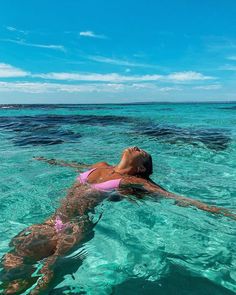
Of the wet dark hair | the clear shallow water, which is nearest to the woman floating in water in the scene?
the wet dark hair

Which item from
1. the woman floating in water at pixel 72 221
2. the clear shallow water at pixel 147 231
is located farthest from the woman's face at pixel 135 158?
the clear shallow water at pixel 147 231

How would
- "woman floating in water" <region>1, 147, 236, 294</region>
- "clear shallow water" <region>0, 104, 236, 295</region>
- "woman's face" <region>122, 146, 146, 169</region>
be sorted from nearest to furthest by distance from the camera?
"woman floating in water" <region>1, 147, 236, 294</region> → "clear shallow water" <region>0, 104, 236, 295</region> → "woman's face" <region>122, 146, 146, 169</region>

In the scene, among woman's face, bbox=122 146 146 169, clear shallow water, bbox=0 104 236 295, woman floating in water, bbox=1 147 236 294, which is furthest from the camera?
woman's face, bbox=122 146 146 169

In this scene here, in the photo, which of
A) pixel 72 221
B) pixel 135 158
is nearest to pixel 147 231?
pixel 135 158

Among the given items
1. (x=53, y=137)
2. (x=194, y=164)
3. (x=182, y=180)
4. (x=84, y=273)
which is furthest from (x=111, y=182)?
(x=53, y=137)

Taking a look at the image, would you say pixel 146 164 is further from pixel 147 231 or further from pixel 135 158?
pixel 147 231

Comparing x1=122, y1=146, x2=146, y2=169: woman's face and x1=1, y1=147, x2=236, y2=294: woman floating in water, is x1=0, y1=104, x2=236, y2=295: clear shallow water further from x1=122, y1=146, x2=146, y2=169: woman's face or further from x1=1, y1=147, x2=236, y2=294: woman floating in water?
x1=122, y1=146, x2=146, y2=169: woman's face

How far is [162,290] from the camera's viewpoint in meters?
3.58

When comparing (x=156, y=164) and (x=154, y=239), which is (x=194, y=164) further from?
(x=154, y=239)

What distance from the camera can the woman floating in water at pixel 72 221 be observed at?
348cm

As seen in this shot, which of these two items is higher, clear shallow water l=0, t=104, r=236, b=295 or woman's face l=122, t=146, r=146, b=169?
woman's face l=122, t=146, r=146, b=169

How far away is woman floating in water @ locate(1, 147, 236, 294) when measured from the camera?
348 centimetres

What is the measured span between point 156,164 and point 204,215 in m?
4.39

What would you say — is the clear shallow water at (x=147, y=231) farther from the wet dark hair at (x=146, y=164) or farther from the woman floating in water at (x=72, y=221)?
the wet dark hair at (x=146, y=164)
